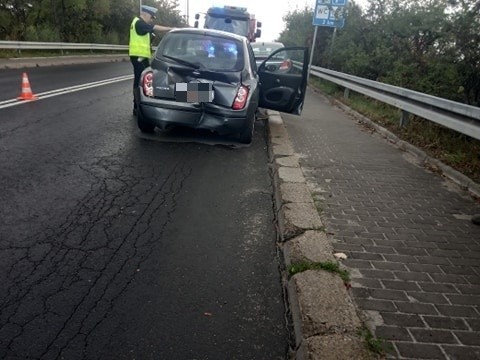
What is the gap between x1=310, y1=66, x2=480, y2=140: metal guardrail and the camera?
542 centimetres

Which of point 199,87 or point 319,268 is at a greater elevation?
point 199,87

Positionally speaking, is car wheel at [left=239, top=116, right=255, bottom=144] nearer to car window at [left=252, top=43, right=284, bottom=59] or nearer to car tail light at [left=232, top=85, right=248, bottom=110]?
car tail light at [left=232, top=85, right=248, bottom=110]

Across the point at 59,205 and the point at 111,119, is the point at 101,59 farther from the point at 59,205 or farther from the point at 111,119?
the point at 59,205

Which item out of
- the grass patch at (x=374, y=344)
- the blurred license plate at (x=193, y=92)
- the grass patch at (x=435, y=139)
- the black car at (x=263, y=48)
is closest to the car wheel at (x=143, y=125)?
the blurred license plate at (x=193, y=92)

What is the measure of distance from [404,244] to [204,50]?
437cm

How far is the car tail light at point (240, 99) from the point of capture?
19.6 feet

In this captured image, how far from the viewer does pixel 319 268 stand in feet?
9.78

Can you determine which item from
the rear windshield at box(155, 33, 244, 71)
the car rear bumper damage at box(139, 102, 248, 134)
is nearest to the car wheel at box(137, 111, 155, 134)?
the car rear bumper damage at box(139, 102, 248, 134)

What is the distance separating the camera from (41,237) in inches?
126

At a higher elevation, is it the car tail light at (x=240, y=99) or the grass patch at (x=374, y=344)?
the car tail light at (x=240, y=99)

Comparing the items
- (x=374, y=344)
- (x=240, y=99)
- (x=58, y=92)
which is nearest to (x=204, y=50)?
(x=240, y=99)

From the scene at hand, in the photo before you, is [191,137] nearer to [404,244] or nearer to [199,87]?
[199,87]

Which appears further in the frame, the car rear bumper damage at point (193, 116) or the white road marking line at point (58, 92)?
the white road marking line at point (58, 92)

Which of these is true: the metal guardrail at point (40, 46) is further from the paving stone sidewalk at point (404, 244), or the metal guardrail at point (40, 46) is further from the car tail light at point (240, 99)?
the paving stone sidewalk at point (404, 244)
